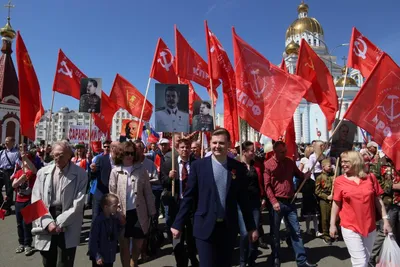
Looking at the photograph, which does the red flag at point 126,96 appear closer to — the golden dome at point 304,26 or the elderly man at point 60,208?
the elderly man at point 60,208

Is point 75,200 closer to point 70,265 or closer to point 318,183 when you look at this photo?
point 70,265

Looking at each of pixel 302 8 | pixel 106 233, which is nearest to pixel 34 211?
pixel 106 233

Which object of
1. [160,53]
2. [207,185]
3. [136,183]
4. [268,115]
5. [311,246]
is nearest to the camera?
[207,185]

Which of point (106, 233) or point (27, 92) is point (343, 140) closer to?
point (106, 233)

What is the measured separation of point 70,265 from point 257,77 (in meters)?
4.21

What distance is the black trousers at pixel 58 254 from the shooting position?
11.3 feet

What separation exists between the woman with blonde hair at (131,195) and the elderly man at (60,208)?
1.98 ft

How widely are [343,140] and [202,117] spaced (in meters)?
3.15

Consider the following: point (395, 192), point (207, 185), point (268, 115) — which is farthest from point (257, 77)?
point (207, 185)

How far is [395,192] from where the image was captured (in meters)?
4.66

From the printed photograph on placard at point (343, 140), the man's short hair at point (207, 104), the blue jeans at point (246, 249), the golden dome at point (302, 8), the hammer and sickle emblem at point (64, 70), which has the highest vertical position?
the golden dome at point (302, 8)

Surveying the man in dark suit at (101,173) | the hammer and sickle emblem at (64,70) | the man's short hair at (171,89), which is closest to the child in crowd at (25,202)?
the man in dark suit at (101,173)

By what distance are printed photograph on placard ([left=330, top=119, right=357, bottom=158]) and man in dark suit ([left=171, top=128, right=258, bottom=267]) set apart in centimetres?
374

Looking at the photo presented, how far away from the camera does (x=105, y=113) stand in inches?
407
